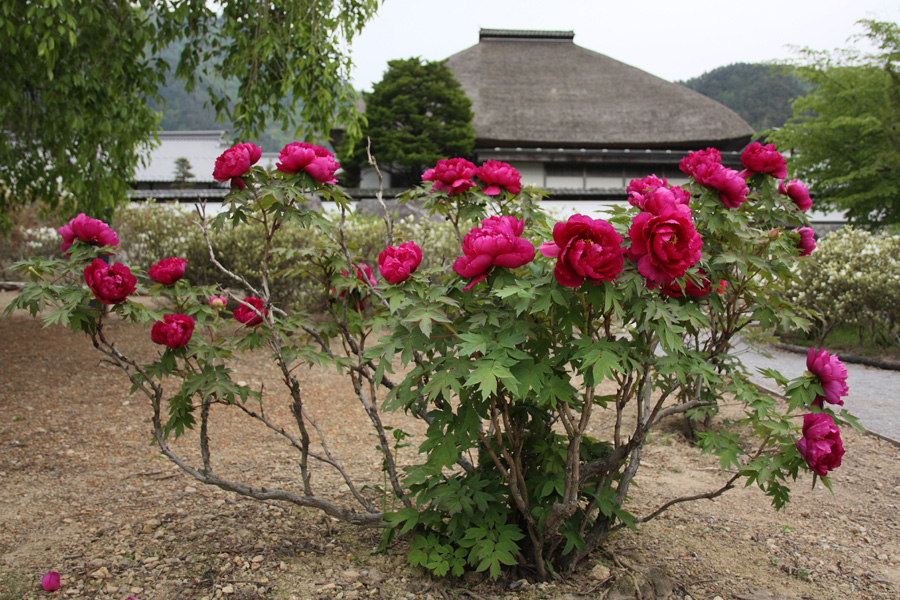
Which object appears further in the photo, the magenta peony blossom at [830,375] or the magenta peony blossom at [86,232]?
the magenta peony blossom at [86,232]

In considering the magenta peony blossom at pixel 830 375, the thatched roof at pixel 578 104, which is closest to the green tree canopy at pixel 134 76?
the magenta peony blossom at pixel 830 375

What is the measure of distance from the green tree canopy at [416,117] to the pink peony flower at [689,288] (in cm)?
1534

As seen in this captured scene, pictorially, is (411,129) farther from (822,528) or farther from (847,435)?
(822,528)

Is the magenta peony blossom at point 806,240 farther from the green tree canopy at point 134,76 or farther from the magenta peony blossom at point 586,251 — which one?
the green tree canopy at point 134,76

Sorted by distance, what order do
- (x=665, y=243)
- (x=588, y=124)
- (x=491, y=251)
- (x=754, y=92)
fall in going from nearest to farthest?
(x=665, y=243)
(x=491, y=251)
(x=588, y=124)
(x=754, y=92)

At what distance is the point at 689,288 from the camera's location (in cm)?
179

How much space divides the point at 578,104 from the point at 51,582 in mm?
21983

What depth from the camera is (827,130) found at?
13.9 m

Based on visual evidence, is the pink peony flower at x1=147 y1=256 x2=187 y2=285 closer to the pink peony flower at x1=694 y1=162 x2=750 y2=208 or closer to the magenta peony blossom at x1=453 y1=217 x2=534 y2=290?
the magenta peony blossom at x1=453 y1=217 x2=534 y2=290

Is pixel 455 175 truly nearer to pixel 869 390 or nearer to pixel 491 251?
pixel 491 251

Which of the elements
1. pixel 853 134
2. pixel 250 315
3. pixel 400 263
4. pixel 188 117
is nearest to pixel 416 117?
pixel 853 134

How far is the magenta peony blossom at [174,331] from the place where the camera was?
6.82 ft

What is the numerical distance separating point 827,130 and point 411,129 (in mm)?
10491

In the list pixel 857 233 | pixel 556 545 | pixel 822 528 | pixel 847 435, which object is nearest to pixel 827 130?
pixel 857 233
